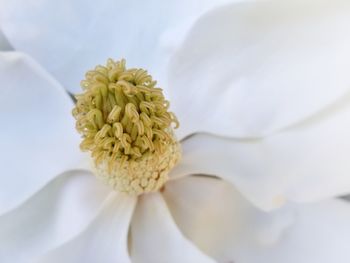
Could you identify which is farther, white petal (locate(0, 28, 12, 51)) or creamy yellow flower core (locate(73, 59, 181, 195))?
white petal (locate(0, 28, 12, 51))

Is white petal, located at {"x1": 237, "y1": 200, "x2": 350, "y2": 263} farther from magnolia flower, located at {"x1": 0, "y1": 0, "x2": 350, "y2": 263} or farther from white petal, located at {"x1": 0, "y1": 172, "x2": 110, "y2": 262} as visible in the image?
white petal, located at {"x1": 0, "y1": 172, "x2": 110, "y2": 262}

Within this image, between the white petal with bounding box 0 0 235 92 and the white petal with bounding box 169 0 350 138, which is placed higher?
the white petal with bounding box 0 0 235 92

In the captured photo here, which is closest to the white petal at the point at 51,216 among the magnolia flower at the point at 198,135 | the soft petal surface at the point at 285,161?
the magnolia flower at the point at 198,135

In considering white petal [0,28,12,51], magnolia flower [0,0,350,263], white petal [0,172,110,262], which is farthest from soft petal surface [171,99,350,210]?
white petal [0,28,12,51]

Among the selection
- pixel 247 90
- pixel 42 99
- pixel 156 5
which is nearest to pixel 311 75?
pixel 247 90

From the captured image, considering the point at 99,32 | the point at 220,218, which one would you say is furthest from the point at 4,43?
the point at 220,218

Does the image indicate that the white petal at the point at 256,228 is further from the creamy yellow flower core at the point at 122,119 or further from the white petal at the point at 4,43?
the white petal at the point at 4,43

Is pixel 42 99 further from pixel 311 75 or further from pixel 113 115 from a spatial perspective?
pixel 311 75

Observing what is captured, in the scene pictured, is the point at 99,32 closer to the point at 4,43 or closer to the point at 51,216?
the point at 4,43
